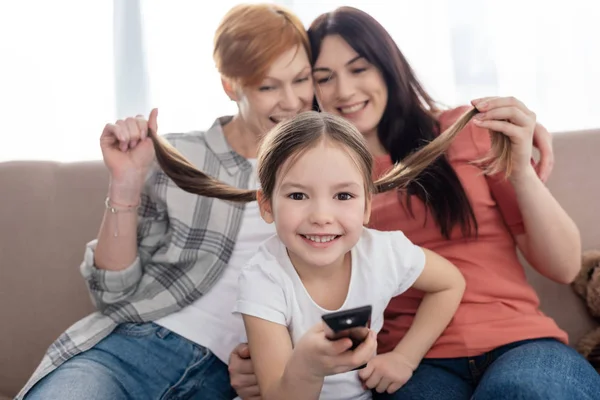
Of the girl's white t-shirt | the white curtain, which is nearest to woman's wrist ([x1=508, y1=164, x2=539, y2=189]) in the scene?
the girl's white t-shirt

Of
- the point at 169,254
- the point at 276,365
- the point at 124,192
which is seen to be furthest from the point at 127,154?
the point at 276,365

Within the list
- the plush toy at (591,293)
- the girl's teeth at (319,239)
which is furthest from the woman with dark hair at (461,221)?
the girl's teeth at (319,239)

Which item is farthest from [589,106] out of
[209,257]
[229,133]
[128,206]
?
[128,206]

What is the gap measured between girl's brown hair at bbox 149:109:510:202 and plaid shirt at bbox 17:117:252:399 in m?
0.15

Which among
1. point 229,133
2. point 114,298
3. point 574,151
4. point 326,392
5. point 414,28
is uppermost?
point 414,28

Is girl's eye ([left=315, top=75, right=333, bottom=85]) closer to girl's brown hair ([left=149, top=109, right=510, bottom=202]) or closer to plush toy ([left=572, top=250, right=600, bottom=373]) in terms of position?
girl's brown hair ([left=149, top=109, right=510, bottom=202])

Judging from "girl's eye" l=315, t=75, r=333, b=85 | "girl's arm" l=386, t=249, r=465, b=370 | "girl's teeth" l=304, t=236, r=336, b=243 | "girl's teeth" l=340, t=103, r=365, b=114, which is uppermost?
"girl's eye" l=315, t=75, r=333, b=85

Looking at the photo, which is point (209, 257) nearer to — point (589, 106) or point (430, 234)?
point (430, 234)

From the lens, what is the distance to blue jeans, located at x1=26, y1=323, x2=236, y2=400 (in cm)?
133

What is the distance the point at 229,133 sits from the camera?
1664 millimetres

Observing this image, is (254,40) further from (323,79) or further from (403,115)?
(403,115)

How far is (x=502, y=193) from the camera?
4.83 feet

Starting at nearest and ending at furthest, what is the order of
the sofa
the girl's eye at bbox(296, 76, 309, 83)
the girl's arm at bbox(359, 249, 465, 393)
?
the girl's arm at bbox(359, 249, 465, 393), the girl's eye at bbox(296, 76, 309, 83), the sofa

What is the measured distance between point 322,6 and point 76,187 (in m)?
0.90
